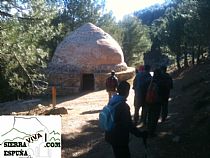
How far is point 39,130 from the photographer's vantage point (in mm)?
5727

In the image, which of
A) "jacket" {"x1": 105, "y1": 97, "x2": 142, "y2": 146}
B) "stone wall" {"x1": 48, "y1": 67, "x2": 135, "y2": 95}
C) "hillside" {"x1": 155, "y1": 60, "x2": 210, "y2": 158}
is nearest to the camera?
"jacket" {"x1": 105, "y1": 97, "x2": 142, "y2": 146}

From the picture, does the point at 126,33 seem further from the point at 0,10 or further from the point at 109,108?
the point at 109,108

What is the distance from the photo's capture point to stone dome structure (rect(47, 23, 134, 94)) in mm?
26984

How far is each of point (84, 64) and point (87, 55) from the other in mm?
649

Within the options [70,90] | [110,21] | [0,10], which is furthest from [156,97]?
[110,21]

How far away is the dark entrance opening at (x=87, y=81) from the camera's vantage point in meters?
28.0

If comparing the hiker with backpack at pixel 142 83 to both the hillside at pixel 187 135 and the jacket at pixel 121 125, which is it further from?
the jacket at pixel 121 125

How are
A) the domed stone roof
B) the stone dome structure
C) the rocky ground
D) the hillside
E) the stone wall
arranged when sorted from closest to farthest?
the hillside → the rocky ground → the stone wall → the stone dome structure → the domed stone roof

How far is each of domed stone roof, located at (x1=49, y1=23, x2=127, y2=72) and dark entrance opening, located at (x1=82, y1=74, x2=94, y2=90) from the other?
100 cm

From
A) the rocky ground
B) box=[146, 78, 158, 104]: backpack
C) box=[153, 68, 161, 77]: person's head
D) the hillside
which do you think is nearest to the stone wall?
the rocky ground

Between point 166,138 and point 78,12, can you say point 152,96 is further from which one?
point 78,12

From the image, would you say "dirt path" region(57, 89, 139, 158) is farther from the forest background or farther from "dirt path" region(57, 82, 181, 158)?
the forest background

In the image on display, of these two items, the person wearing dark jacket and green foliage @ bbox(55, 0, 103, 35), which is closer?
the person wearing dark jacket

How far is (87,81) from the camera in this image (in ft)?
93.6
